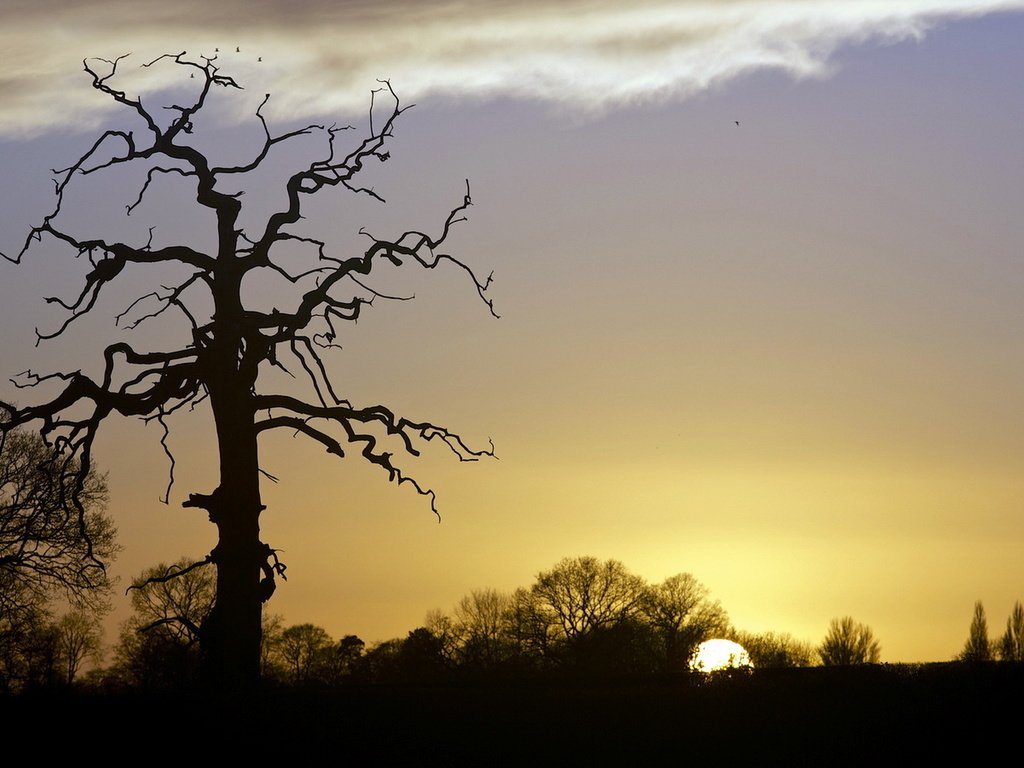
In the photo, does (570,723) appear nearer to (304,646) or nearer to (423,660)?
(423,660)

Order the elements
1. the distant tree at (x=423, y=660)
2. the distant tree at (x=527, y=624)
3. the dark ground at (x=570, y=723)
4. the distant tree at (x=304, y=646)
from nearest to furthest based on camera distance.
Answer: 1. the dark ground at (x=570, y=723)
2. the distant tree at (x=423, y=660)
3. the distant tree at (x=527, y=624)
4. the distant tree at (x=304, y=646)

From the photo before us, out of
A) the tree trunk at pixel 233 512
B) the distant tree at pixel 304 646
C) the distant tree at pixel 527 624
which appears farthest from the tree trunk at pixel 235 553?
the distant tree at pixel 304 646

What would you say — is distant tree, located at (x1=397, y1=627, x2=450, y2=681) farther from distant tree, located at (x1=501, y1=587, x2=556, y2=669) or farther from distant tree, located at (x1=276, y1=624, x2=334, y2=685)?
distant tree, located at (x1=276, y1=624, x2=334, y2=685)

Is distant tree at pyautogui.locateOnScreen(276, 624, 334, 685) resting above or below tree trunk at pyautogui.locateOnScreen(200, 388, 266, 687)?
above

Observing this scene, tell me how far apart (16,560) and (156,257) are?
25.7 metres

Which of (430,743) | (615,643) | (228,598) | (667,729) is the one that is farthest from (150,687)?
(615,643)

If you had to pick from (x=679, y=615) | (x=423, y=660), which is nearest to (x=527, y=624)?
(x=679, y=615)

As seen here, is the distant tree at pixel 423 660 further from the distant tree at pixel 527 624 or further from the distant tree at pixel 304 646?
the distant tree at pixel 304 646

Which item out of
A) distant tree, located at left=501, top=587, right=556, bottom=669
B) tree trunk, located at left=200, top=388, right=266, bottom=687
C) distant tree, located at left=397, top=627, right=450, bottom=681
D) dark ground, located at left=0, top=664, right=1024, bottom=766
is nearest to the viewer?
dark ground, located at left=0, top=664, right=1024, bottom=766

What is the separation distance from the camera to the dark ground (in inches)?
508

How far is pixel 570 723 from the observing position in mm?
13758

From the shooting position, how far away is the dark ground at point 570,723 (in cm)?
1291

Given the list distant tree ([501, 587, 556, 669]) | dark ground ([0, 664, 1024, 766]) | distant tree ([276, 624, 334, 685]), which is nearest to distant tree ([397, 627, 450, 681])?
dark ground ([0, 664, 1024, 766])

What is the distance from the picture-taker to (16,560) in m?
41.7
